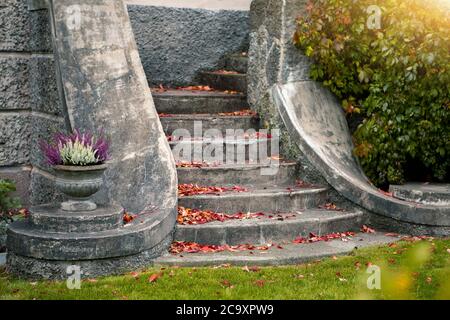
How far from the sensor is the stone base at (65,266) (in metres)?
4.93

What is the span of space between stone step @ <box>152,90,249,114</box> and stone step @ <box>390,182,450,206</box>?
222cm

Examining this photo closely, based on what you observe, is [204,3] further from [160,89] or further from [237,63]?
[160,89]

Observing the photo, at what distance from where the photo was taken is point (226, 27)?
9.42 m

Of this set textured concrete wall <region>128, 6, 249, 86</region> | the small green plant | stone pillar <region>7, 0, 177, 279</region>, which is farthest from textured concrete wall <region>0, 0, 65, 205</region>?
textured concrete wall <region>128, 6, 249, 86</region>

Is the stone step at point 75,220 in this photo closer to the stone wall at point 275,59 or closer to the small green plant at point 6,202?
the small green plant at point 6,202

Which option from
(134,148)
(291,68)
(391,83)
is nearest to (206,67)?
(291,68)

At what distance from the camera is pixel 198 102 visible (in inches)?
312

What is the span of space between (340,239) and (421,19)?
8.47ft

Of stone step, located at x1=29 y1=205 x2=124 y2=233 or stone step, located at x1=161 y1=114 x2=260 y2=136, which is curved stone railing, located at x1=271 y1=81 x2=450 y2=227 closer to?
stone step, located at x1=161 y1=114 x2=260 y2=136

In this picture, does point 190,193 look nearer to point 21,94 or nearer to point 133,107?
point 133,107

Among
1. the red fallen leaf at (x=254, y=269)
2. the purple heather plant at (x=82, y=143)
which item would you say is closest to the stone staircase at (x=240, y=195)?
the red fallen leaf at (x=254, y=269)

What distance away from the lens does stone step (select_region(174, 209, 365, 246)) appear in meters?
5.76

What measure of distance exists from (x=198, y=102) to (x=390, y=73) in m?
2.31

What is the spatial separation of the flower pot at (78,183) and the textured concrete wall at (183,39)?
4.05m
